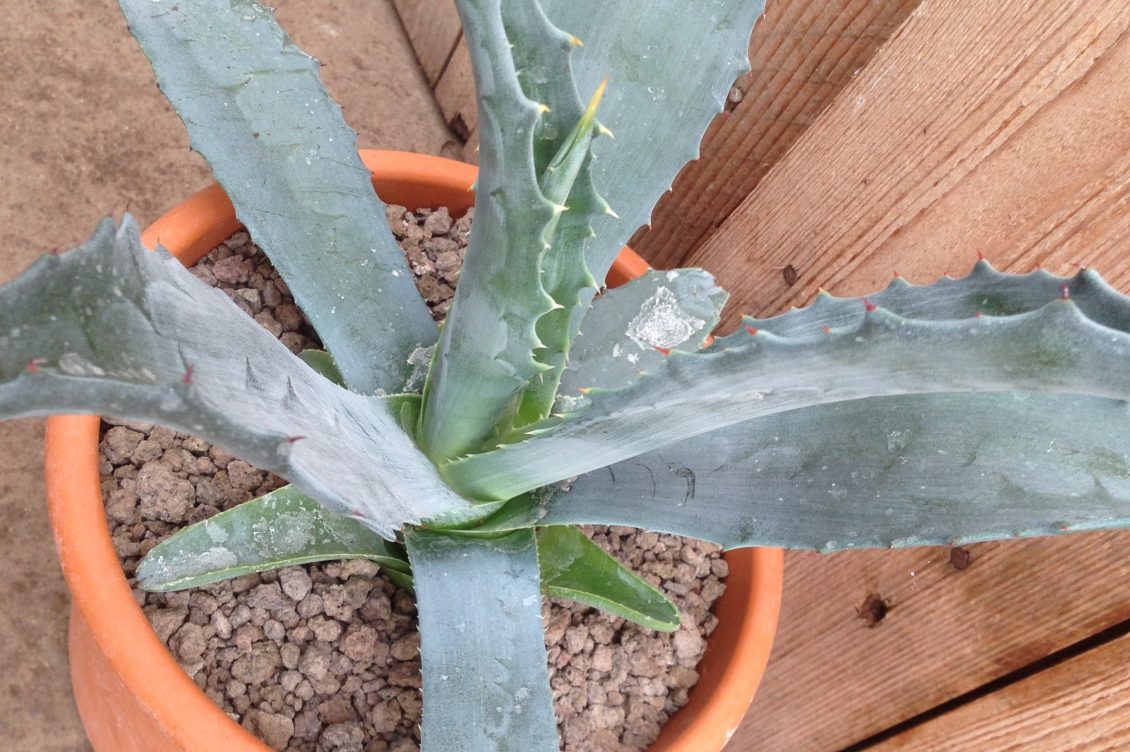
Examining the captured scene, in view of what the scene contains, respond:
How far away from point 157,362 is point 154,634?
14.1 inches

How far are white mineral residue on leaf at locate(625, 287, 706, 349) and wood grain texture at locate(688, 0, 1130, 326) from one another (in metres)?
0.20

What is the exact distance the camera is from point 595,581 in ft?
2.49

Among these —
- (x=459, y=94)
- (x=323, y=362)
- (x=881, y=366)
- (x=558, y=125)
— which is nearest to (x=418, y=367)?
(x=323, y=362)

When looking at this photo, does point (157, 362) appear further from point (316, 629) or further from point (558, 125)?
point (316, 629)

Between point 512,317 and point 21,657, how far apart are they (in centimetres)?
80

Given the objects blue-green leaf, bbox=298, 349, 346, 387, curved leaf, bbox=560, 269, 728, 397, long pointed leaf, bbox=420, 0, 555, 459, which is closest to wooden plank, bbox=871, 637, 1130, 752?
curved leaf, bbox=560, 269, 728, 397

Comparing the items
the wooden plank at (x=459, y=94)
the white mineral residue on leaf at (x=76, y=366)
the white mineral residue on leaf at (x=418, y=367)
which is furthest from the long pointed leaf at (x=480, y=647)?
the wooden plank at (x=459, y=94)

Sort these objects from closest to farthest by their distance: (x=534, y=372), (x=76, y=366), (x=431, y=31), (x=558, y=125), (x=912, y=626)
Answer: (x=76, y=366) < (x=558, y=125) < (x=534, y=372) < (x=912, y=626) < (x=431, y=31)

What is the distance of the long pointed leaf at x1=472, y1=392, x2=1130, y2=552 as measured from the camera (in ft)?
1.93

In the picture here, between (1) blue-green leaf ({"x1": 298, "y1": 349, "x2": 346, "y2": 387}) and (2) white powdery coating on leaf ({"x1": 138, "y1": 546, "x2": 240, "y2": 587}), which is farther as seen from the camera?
(1) blue-green leaf ({"x1": 298, "y1": 349, "x2": 346, "y2": 387})

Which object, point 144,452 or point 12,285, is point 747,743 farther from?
point 12,285

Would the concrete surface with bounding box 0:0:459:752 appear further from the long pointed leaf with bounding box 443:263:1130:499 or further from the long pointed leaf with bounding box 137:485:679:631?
the long pointed leaf with bounding box 443:263:1130:499

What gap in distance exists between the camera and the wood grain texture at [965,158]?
70 cm

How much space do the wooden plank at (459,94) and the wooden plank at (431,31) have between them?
14 millimetres
